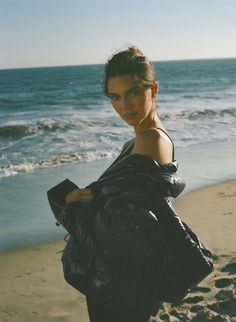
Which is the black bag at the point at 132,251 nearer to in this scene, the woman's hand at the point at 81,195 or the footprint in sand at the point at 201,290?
the woman's hand at the point at 81,195

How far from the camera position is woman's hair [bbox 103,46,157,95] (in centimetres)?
184

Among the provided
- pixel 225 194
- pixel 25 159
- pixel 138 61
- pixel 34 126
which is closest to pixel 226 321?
pixel 138 61

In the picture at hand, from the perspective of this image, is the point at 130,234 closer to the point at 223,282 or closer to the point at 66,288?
the point at 223,282

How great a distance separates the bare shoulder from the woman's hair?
0.81ft

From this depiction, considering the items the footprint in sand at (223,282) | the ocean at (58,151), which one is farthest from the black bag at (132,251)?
the ocean at (58,151)

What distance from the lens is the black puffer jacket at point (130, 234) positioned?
1586 mm

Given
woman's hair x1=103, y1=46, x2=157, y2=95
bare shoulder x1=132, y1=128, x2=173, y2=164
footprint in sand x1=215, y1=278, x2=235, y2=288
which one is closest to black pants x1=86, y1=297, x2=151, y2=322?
bare shoulder x1=132, y1=128, x2=173, y2=164

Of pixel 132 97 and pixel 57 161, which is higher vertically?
pixel 132 97

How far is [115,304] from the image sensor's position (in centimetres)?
179

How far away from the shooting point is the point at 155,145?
169 cm

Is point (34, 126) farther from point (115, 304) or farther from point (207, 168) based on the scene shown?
point (115, 304)

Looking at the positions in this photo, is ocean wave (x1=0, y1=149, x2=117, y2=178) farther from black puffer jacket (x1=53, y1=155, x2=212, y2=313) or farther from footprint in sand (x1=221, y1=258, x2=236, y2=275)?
black puffer jacket (x1=53, y1=155, x2=212, y2=313)

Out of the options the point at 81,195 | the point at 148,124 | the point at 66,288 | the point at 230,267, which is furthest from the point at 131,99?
the point at 230,267

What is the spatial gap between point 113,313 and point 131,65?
3.16 ft
